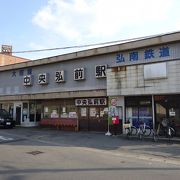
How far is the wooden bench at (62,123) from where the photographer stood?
24317 mm

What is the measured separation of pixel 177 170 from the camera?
31.4 feet

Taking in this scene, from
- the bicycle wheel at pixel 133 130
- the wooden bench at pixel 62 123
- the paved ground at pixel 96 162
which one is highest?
the wooden bench at pixel 62 123

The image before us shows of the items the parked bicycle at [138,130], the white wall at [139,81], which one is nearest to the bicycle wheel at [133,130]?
the parked bicycle at [138,130]

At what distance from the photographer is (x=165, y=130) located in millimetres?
17844

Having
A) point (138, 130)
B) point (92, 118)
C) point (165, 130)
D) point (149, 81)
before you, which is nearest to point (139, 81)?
point (149, 81)

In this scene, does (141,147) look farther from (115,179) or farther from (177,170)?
(115,179)

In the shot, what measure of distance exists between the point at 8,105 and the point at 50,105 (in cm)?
748

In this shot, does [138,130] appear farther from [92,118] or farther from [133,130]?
[92,118]

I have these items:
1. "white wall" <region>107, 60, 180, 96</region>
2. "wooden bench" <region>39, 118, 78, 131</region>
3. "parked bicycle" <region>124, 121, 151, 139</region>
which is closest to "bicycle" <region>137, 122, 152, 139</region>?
"parked bicycle" <region>124, 121, 151, 139</region>

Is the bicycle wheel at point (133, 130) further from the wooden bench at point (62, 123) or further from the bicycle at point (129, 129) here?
the wooden bench at point (62, 123)

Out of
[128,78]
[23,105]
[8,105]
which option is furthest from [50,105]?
[128,78]

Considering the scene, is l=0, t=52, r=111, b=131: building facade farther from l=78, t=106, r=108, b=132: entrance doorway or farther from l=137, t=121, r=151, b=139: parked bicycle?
l=137, t=121, r=151, b=139: parked bicycle

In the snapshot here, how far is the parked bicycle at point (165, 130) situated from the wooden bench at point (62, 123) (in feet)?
25.8

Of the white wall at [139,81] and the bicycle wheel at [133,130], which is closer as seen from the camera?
the white wall at [139,81]
